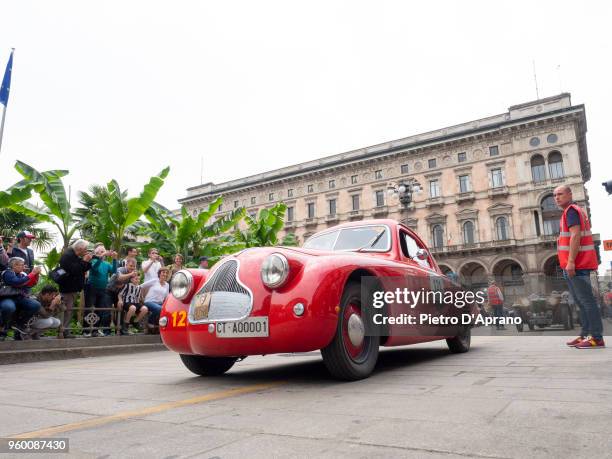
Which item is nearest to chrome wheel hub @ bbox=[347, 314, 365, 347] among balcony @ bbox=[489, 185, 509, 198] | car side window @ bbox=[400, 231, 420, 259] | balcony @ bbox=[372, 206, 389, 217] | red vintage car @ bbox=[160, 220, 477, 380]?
red vintage car @ bbox=[160, 220, 477, 380]

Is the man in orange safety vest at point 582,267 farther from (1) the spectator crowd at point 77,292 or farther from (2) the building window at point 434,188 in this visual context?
(2) the building window at point 434,188

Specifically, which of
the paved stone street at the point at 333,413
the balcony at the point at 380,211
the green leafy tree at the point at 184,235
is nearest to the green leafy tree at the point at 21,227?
the green leafy tree at the point at 184,235

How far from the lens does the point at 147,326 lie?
9.29 metres

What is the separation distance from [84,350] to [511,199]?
128ft

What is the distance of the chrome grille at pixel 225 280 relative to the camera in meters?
3.54

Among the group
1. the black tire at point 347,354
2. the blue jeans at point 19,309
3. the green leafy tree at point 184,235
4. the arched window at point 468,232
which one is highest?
the arched window at point 468,232

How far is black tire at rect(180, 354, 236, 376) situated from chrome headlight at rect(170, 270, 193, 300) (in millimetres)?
675

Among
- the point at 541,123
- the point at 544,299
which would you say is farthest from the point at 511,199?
the point at 544,299

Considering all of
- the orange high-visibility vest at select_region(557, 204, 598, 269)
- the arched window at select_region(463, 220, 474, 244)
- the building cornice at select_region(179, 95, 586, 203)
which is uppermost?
the building cornice at select_region(179, 95, 586, 203)

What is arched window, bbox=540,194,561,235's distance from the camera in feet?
122

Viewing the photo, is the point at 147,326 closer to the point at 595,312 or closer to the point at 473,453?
the point at 595,312

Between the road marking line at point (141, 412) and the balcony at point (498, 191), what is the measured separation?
40.4 m

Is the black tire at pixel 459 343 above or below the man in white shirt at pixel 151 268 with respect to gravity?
below

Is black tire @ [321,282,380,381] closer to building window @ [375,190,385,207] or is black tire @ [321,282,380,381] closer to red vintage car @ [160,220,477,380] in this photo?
red vintage car @ [160,220,477,380]
